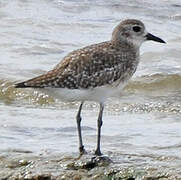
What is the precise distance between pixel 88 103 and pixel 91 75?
3.10m

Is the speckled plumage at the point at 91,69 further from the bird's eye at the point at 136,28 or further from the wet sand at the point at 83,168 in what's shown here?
the wet sand at the point at 83,168

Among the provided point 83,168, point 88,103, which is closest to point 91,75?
point 83,168

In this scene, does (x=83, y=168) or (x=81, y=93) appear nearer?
(x=83, y=168)

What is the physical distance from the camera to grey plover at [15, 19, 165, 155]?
7.46m

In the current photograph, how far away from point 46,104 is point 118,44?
2.89m

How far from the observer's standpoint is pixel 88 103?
10664mm

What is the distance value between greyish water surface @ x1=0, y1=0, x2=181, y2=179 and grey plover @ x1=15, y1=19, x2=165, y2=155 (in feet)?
2.00

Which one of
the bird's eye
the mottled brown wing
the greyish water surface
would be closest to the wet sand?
the greyish water surface

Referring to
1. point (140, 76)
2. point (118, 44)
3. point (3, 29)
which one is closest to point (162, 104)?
point (140, 76)

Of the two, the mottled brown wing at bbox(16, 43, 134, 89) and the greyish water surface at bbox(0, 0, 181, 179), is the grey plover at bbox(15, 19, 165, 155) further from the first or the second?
the greyish water surface at bbox(0, 0, 181, 179)

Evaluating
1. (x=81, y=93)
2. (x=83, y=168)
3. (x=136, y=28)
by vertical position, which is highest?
(x=136, y=28)

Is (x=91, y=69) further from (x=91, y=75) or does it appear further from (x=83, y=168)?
(x=83, y=168)

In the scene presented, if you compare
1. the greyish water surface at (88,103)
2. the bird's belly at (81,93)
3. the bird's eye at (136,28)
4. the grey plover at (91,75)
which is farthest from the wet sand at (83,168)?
the bird's eye at (136,28)

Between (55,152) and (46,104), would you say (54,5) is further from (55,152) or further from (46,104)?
(55,152)
